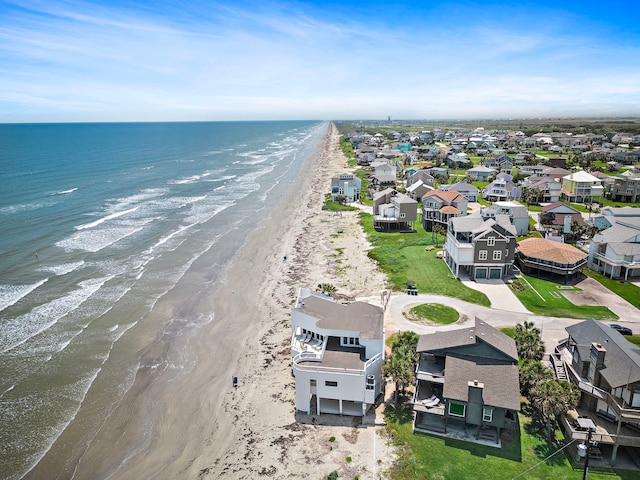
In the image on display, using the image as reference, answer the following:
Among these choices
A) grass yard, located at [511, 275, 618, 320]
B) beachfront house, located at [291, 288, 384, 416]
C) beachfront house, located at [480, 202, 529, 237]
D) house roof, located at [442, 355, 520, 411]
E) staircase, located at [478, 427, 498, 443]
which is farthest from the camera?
beachfront house, located at [480, 202, 529, 237]

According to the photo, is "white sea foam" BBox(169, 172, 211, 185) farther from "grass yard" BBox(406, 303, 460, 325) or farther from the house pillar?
the house pillar

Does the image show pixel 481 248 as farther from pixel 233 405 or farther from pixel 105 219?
pixel 105 219

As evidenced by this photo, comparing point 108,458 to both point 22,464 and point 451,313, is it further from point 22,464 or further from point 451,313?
point 451,313

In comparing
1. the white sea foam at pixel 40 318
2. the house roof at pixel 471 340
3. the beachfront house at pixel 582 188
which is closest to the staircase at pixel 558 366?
the house roof at pixel 471 340

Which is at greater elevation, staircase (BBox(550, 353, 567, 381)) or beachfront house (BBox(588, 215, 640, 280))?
beachfront house (BBox(588, 215, 640, 280))

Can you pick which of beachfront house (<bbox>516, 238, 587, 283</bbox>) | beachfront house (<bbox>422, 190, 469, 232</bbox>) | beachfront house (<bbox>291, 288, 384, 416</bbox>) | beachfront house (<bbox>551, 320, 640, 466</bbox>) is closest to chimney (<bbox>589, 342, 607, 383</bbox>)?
beachfront house (<bbox>551, 320, 640, 466</bbox>)

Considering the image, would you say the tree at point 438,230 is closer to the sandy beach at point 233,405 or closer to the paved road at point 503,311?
the sandy beach at point 233,405

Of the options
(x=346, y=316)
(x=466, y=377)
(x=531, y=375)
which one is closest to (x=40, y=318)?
(x=346, y=316)

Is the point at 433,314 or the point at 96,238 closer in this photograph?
the point at 433,314
